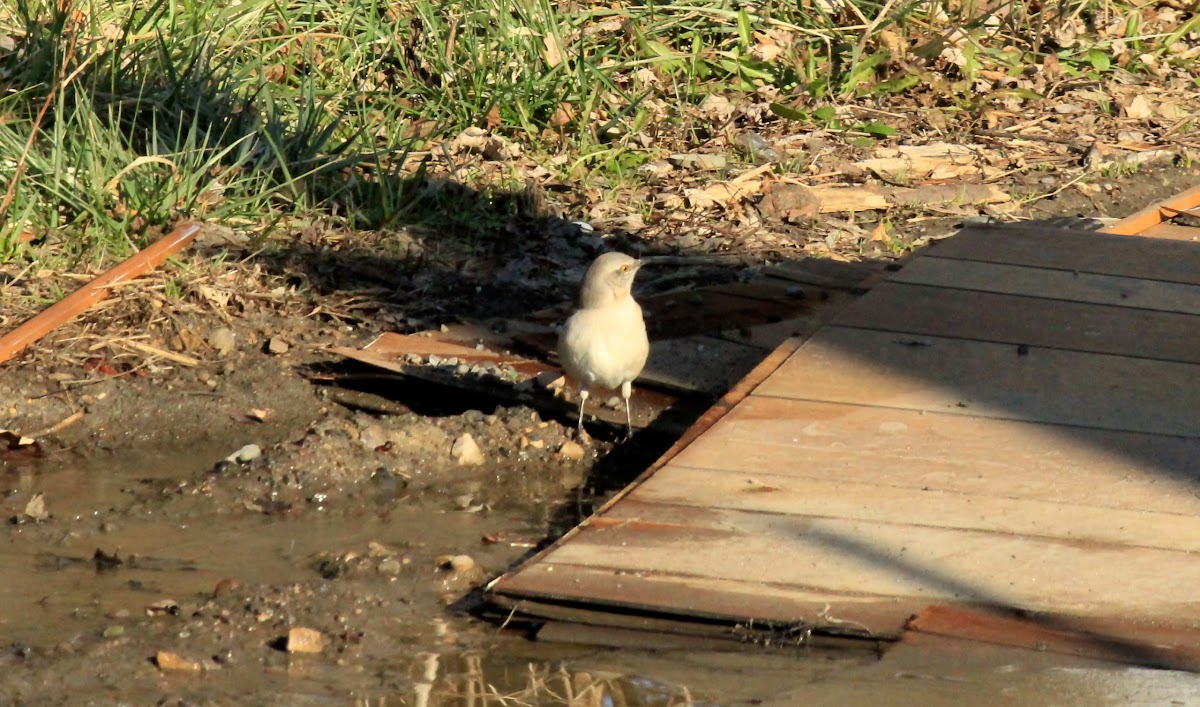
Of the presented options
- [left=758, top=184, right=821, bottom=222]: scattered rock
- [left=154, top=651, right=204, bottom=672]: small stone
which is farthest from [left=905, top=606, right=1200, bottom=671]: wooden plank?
[left=758, top=184, right=821, bottom=222]: scattered rock

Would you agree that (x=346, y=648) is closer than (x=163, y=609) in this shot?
Yes

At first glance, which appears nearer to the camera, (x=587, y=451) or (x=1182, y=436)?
(x=1182, y=436)

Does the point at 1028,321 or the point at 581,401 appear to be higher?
the point at 1028,321

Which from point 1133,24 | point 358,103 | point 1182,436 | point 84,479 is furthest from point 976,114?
point 84,479

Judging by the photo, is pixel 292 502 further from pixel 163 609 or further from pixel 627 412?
pixel 627 412

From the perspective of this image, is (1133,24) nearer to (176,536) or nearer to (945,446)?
(945,446)

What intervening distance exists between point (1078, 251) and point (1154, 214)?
97 centimetres

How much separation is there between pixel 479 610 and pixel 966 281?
2.50 meters

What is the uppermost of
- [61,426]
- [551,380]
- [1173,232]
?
[1173,232]

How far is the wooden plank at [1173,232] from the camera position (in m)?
6.35

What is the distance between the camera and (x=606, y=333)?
479cm

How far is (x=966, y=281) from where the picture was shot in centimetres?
548

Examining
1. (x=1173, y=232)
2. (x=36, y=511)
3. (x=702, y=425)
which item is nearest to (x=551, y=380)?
(x=702, y=425)

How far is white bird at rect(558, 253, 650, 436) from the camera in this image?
4797 millimetres
